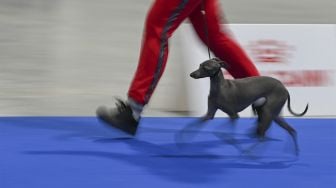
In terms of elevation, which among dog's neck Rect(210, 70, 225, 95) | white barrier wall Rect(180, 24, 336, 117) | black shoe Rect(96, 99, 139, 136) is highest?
dog's neck Rect(210, 70, 225, 95)

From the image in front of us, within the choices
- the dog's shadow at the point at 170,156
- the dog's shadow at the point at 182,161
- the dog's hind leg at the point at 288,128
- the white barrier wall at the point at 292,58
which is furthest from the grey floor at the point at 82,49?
the dog's hind leg at the point at 288,128

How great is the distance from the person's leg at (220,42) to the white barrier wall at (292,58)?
52 centimetres

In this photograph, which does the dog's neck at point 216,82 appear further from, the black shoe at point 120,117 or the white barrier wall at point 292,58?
the white barrier wall at point 292,58

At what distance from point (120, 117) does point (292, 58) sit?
123cm

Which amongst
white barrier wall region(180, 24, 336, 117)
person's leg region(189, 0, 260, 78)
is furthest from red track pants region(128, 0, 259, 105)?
white barrier wall region(180, 24, 336, 117)

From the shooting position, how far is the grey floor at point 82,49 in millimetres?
3723

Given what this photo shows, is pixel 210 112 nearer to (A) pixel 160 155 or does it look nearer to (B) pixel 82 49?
(A) pixel 160 155

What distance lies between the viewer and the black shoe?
9.20ft

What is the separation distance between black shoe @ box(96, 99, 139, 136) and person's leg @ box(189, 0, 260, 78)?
1.63 feet

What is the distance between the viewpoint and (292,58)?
140 inches

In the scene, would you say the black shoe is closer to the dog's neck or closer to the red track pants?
the red track pants

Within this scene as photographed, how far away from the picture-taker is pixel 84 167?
2.50 meters

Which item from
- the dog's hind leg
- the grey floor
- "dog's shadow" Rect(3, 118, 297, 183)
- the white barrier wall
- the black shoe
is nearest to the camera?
"dog's shadow" Rect(3, 118, 297, 183)

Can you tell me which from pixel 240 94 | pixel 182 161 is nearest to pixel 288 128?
pixel 240 94
